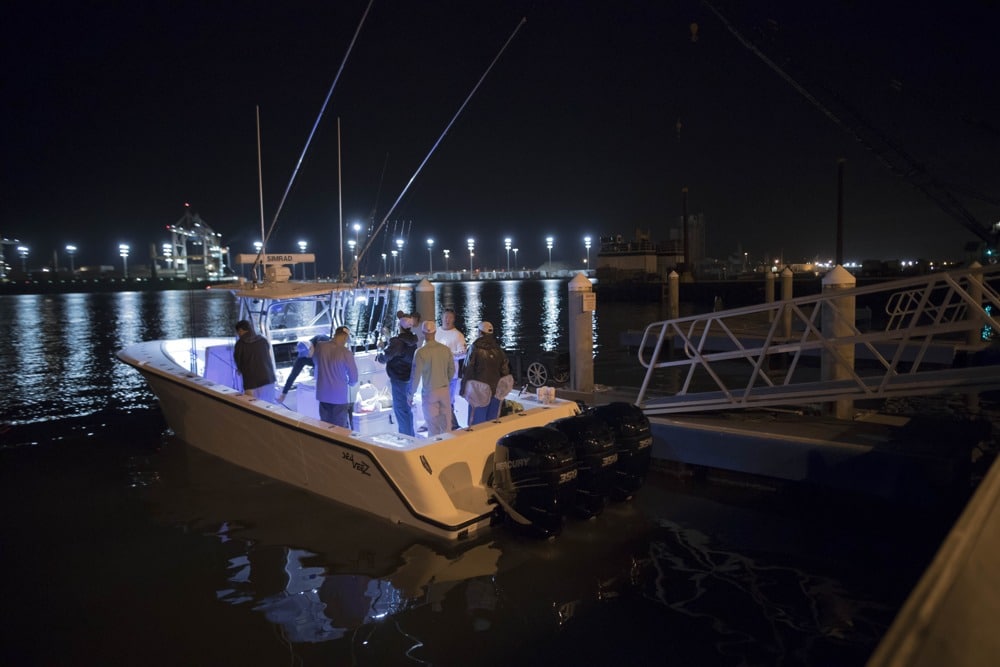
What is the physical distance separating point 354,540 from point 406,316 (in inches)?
109

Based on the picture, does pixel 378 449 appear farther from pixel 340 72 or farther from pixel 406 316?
pixel 340 72

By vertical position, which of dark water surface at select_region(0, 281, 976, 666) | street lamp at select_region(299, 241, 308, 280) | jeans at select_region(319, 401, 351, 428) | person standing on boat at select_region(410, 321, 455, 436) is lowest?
dark water surface at select_region(0, 281, 976, 666)

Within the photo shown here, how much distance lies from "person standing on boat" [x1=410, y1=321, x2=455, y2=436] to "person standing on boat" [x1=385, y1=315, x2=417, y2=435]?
285mm

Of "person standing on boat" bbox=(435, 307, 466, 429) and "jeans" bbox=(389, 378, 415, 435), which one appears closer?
"jeans" bbox=(389, 378, 415, 435)

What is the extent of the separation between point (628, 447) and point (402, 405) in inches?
107

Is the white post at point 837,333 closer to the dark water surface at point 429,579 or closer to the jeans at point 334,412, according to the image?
the dark water surface at point 429,579

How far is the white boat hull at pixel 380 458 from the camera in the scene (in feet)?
20.2

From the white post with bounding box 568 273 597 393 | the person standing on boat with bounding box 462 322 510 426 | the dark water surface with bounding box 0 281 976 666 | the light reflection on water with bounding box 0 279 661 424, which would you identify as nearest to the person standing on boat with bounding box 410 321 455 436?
the person standing on boat with bounding box 462 322 510 426

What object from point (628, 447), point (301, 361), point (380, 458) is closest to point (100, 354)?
point (301, 361)

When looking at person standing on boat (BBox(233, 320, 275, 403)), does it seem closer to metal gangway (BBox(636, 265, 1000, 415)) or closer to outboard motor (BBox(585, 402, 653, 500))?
outboard motor (BBox(585, 402, 653, 500))

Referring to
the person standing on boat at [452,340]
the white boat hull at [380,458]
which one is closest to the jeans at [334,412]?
the white boat hull at [380,458]

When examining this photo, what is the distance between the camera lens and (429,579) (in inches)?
229

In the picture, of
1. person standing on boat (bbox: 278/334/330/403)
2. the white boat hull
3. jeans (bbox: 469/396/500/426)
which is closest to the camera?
the white boat hull

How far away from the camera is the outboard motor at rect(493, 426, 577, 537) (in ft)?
19.7
